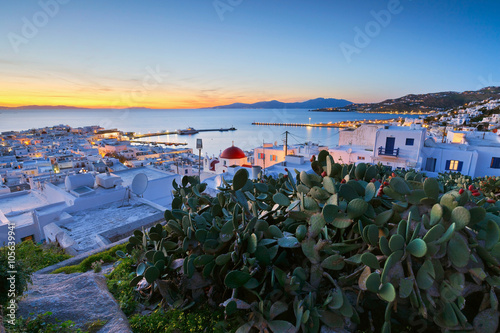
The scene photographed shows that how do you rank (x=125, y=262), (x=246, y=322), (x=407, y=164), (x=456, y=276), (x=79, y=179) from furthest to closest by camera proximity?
(x=407, y=164), (x=79, y=179), (x=125, y=262), (x=246, y=322), (x=456, y=276)

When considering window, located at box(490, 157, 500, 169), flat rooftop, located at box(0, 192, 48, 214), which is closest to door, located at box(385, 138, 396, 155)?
window, located at box(490, 157, 500, 169)

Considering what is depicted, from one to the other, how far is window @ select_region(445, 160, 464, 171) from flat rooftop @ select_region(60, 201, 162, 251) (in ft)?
58.1

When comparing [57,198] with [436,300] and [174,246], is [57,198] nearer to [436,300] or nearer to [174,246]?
[174,246]

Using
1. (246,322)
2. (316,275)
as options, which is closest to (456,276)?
(316,275)

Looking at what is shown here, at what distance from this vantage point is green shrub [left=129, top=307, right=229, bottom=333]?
260 centimetres

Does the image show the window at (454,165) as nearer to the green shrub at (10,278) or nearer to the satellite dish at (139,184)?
the satellite dish at (139,184)

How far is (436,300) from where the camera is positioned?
1965mm

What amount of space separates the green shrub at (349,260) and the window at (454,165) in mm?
16944

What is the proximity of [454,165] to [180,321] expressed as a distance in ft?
63.4

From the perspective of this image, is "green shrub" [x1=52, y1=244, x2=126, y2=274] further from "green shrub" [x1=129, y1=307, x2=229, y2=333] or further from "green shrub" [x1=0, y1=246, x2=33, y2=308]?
"green shrub" [x1=129, y1=307, x2=229, y2=333]

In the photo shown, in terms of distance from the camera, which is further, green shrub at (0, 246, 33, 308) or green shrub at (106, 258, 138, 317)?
green shrub at (106, 258, 138, 317)

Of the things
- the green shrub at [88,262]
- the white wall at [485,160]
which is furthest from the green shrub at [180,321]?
the white wall at [485,160]

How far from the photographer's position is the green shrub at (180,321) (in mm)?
2596

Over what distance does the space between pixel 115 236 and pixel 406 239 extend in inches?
336
